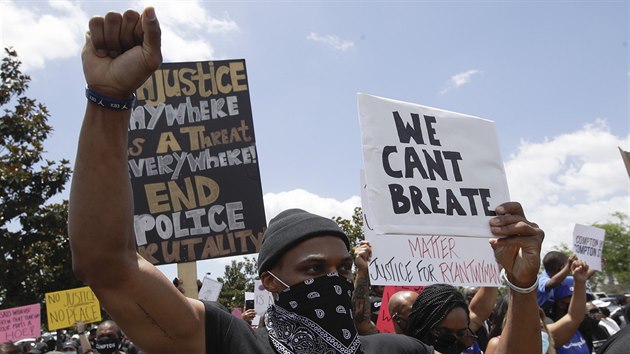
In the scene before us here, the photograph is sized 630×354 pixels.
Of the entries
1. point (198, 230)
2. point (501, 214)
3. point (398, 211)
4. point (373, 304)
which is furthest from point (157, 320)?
point (198, 230)

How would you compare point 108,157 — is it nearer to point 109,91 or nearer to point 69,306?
point 109,91

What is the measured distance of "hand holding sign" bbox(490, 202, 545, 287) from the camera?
1.92 metres

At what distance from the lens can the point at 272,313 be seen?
6.56ft

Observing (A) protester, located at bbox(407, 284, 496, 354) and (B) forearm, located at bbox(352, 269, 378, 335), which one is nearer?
(A) protester, located at bbox(407, 284, 496, 354)

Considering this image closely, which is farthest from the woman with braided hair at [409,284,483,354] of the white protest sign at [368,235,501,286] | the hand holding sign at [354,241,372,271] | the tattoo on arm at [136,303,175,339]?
the tattoo on arm at [136,303,175,339]

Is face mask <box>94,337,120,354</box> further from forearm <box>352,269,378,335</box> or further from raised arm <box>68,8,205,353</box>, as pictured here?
raised arm <box>68,8,205,353</box>

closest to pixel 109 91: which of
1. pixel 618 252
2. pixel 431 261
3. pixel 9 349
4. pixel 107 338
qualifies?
pixel 431 261

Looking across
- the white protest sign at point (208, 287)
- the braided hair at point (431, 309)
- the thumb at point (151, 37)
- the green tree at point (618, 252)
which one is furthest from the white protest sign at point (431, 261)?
the green tree at point (618, 252)

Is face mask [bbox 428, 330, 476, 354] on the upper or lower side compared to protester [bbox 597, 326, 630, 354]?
lower

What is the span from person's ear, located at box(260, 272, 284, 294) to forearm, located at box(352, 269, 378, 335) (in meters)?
1.60

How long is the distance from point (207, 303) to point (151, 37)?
2.51 ft

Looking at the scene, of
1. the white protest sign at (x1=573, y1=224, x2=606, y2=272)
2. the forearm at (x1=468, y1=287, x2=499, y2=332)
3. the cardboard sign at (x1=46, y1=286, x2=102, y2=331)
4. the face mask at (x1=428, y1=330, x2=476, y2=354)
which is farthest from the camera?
the cardboard sign at (x1=46, y1=286, x2=102, y2=331)

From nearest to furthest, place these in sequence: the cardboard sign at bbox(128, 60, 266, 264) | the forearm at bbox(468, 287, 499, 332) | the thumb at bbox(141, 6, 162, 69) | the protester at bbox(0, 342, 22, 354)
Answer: the thumb at bbox(141, 6, 162, 69) < the forearm at bbox(468, 287, 499, 332) < the protester at bbox(0, 342, 22, 354) < the cardboard sign at bbox(128, 60, 266, 264)

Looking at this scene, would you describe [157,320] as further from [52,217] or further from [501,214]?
[52,217]
